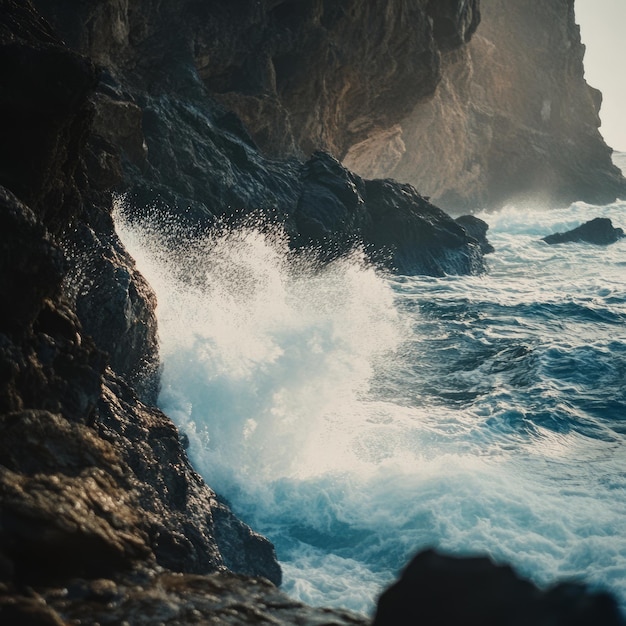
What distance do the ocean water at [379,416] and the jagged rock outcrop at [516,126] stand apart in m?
32.2

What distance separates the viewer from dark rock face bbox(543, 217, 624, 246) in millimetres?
38406

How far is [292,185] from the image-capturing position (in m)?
23.1

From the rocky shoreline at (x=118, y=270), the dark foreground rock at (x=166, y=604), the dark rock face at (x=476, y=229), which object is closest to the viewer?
the dark foreground rock at (x=166, y=604)

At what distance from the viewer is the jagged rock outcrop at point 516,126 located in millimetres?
51219

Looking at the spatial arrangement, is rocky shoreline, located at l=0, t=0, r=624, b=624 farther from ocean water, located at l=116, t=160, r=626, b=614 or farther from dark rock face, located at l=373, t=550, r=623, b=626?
dark rock face, located at l=373, t=550, r=623, b=626

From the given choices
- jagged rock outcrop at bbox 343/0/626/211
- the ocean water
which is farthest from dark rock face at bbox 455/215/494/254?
jagged rock outcrop at bbox 343/0/626/211

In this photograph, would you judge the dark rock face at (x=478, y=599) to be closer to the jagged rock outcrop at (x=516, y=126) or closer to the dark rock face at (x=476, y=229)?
the dark rock face at (x=476, y=229)

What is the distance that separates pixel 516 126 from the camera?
191 ft

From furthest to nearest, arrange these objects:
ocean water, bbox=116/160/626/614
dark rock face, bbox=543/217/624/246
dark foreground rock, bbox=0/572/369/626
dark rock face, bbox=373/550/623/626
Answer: dark rock face, bbox=543/217/624/246 → ocean water, bbox=116/160/626/614 → dark foreground rock, bbox=0/572/369/626 → dark rock face, bbox=373/550/623/626

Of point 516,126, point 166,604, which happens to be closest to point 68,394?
point 166,604

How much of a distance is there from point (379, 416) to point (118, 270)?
512 centimetres

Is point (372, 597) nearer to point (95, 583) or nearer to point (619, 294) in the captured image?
point (95, 583)

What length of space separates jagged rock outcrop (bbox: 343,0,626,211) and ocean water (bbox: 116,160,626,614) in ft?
106

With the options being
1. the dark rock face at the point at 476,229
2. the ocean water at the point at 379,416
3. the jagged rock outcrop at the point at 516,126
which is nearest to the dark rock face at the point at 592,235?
the dark rock face at the point at 476,229
